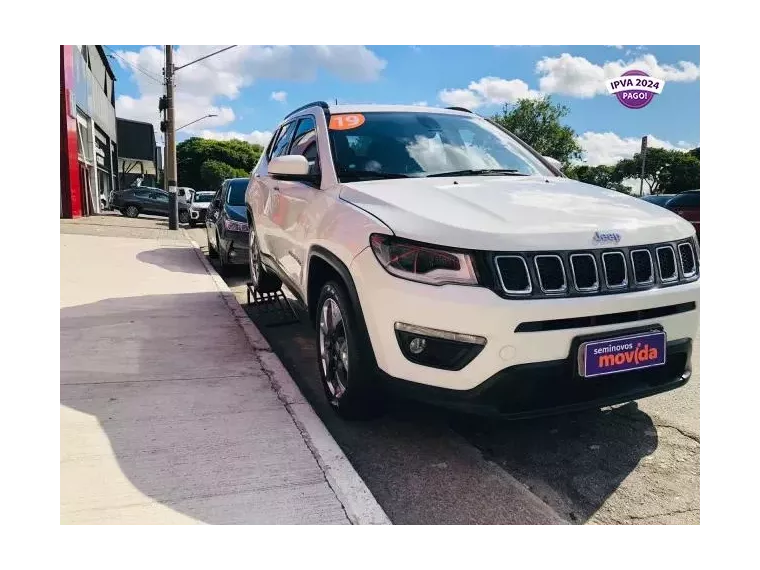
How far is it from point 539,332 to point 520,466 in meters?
0.88

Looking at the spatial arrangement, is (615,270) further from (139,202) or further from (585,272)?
(139,202)

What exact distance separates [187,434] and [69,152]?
733 inches

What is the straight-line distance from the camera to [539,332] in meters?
2.60

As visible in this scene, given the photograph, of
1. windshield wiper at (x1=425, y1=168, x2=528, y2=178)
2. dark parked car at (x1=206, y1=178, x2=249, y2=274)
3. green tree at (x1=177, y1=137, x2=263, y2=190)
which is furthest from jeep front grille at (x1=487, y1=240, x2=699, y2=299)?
green tree at (x1=177, y1=137, x2=263, y2=190)

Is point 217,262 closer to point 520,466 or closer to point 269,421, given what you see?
point 269,421

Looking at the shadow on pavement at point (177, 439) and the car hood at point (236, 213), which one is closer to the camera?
the shadow on pavement at point (177, 439)

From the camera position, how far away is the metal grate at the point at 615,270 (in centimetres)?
275

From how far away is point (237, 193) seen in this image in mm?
9477

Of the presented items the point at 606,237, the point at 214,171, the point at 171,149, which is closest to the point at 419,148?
the point at 606,237

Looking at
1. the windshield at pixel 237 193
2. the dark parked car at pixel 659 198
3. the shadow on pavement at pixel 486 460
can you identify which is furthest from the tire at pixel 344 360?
the dark parked car at pixel 659 198

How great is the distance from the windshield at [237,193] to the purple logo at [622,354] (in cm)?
733

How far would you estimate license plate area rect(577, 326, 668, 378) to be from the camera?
8.73 ft

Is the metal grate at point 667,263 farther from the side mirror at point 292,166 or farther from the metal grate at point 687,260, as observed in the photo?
the side mirror at point 292,166
